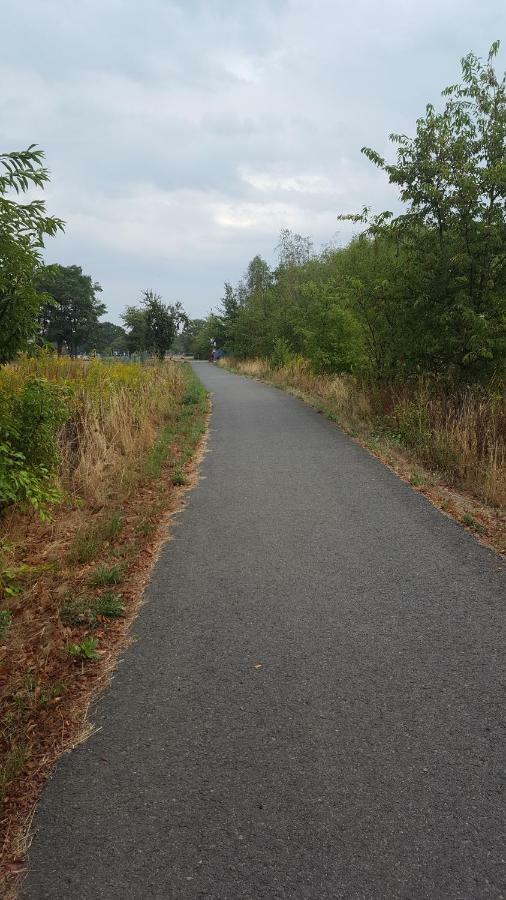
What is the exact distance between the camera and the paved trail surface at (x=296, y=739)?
76.9 inches

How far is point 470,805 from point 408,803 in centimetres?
25

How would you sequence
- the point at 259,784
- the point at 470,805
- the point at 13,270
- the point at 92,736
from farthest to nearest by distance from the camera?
the point at 13,270
the point at 92,736
the point at 259,784
the point at 470,805

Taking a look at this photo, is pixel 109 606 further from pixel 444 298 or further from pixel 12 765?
pixel 444 298

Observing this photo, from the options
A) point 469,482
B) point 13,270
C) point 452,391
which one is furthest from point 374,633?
point 452,391

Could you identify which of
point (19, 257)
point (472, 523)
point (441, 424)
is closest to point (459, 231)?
point (441, 424)

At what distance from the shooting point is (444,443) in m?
8.16

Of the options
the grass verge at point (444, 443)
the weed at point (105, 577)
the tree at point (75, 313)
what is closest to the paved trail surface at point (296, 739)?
the weed at point (105, 577)

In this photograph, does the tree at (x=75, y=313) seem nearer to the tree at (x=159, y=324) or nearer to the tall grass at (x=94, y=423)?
the tree at (x=159, y=324)

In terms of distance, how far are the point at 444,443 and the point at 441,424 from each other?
1.23 meters

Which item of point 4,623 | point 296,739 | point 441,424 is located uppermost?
point 441,424

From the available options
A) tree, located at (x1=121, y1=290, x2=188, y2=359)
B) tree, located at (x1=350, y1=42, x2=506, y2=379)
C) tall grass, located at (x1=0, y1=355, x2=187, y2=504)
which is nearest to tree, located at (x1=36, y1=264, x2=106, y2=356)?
tree, located at (x1=121, y1=290, x2=188, y2=359)

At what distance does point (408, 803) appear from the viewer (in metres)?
2.20

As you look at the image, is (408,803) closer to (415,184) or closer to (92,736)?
(92,736)

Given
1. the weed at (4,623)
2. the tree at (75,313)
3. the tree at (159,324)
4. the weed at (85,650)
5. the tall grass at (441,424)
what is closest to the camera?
the weed at (85,650)
